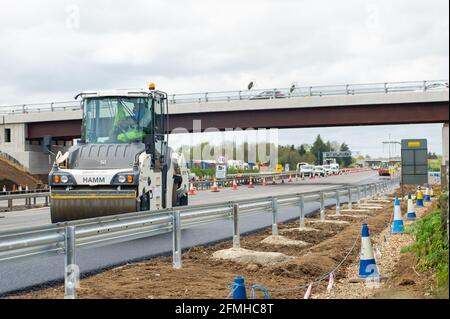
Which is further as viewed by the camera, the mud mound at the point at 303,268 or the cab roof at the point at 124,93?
the cab roof at the point at 124,93

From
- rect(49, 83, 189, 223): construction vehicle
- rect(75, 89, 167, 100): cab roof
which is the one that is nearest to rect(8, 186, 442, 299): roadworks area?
rect(49, 83, 189, 223): construction vehicle

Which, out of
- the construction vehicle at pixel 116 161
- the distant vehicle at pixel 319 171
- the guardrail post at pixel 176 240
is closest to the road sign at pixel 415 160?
the construction vehicle at pixel 116 161

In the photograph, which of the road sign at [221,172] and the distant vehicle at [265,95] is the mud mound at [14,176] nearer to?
the road sign at [221,172]

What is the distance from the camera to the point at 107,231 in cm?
882

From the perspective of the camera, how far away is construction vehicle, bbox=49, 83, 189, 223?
13.4 m

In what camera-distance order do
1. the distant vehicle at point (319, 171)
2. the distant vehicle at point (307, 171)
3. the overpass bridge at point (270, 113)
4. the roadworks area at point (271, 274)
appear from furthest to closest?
1. the distant vehicle at point (319, 171)
2. the distant vehicle at point (307, 171)
3. the overpass bridge at point (270, 113)
4. the roadworks area at point (271, 274)

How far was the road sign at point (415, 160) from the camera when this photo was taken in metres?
22.9

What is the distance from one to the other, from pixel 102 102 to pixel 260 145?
77131 millimetres

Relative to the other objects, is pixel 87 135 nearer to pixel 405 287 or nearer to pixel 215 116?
pixel 405 287

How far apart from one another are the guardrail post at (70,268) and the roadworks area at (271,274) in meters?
0.27

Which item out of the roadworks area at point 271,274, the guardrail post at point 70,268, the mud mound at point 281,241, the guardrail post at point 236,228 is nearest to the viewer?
the guardrail post at point 70,268

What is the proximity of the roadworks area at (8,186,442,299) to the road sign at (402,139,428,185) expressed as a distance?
983cm

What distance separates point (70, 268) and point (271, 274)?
308 cm

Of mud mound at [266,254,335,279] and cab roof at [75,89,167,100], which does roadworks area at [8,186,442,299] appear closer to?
mud mound at [266,254,335,279]
